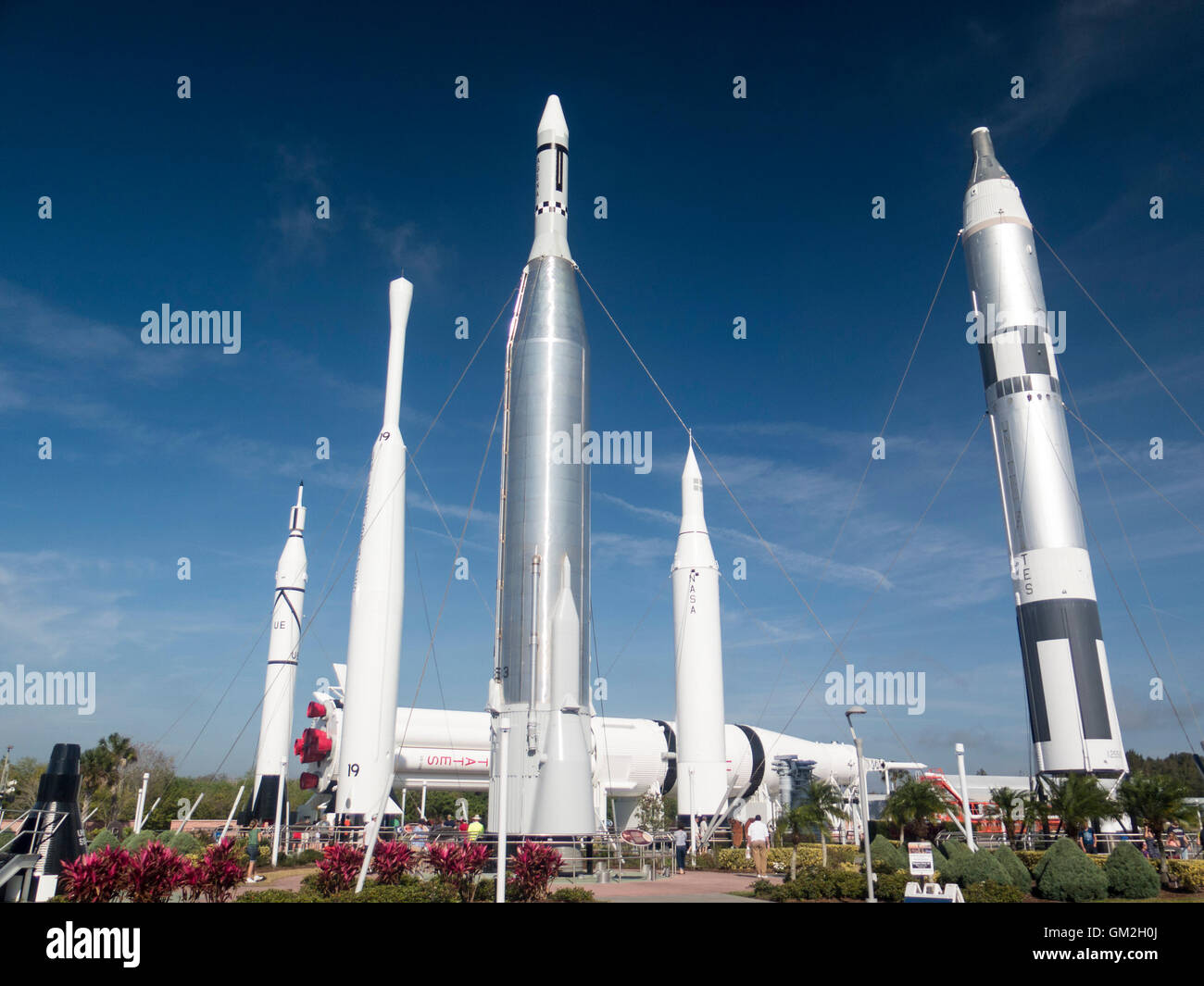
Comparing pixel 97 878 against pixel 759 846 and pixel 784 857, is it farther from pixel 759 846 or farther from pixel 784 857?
pixel 784 857

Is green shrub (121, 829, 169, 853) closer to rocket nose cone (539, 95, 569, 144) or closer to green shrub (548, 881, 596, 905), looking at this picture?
green shrub (548, 881, 596, 905)

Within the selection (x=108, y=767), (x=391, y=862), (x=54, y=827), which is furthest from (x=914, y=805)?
(x=108, y=767)

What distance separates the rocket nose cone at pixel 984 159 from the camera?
3559cm

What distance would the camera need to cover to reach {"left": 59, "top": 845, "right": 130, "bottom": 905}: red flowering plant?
1247cm

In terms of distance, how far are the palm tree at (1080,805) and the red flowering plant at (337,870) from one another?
20685mm

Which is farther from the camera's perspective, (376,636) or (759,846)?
(376,636)

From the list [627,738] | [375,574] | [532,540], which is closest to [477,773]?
[627,738]

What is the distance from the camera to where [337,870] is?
1605 cm

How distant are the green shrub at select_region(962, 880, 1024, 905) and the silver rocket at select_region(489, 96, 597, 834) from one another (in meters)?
10.3

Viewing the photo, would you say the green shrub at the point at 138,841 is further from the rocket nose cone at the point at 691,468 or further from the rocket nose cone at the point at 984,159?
the rocket nose cone at the point at 984,159

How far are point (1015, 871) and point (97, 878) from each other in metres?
19.3

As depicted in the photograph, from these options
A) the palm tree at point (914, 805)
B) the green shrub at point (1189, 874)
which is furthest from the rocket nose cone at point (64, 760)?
the green shrub at point (1189, 874)
